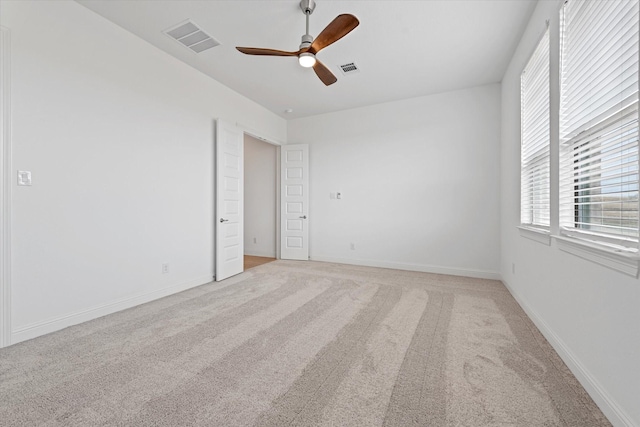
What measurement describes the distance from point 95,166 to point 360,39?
2.96 metres

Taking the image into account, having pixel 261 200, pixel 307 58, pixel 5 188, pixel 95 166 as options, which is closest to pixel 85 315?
pixel 5 188

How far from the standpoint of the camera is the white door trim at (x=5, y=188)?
1.97 metres

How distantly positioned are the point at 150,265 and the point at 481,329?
3.41 metres

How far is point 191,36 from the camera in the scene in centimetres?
282

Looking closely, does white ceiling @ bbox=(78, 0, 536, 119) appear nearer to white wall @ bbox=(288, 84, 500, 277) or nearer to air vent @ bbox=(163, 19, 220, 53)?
air vent @ bbox=(163, 19, 220, 53)

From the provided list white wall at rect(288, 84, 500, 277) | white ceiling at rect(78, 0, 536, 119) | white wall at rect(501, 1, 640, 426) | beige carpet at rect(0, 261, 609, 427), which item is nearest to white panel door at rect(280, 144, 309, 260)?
white wall at rect(288, 84, 500, 277)

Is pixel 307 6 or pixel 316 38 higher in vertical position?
pixel 307 6

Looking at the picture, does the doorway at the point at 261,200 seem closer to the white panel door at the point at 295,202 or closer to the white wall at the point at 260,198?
the white wall at the point at 260,198

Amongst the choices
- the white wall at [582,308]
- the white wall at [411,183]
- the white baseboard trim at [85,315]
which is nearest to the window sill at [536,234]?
the white wall at [582,308]

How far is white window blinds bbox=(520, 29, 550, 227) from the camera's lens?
7.43ft

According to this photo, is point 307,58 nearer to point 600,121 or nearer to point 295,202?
point 600,121

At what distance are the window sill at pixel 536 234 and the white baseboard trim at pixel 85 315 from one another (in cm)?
383

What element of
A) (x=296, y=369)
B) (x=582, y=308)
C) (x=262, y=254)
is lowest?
(x=296, y=369)

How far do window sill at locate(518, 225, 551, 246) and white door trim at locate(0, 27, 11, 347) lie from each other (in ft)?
13.7
